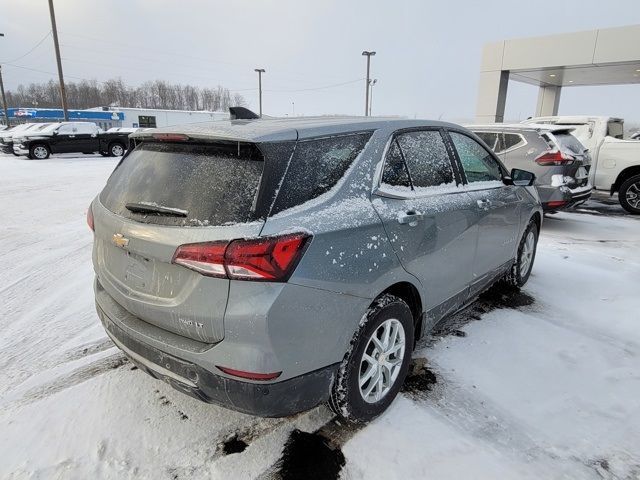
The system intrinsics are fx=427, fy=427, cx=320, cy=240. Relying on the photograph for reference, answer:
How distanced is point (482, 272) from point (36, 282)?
15.1 feet

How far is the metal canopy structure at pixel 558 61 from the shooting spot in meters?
16.6

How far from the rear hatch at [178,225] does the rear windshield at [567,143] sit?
6758 millimetres

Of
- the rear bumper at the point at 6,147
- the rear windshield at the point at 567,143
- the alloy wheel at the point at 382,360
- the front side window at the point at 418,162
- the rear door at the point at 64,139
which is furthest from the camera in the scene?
the rear bumper at the point at 6,147

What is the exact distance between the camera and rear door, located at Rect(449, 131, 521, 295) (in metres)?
3.45

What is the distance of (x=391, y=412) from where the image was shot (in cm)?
265

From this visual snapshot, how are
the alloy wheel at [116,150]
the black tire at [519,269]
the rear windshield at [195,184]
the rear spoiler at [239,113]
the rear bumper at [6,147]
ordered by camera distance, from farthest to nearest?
the alloy wheel at [116,150], the rear bumper at [6,147], the black tire at [519,269], the rear spoiler at [239,113], the rear windshield at [195,184]

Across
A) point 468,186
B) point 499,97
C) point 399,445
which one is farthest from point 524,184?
point 499,97

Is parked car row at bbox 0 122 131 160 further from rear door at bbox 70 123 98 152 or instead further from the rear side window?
the rear side window

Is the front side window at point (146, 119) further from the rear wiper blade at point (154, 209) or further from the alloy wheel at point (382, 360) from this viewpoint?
the alloy wheel at point (382, 360)

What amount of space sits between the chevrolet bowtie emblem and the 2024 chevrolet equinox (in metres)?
0.01

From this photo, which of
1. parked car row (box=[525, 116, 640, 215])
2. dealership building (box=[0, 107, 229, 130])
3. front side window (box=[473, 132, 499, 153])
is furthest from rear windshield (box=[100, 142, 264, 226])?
dealership building (box=[0, 107, 229, 130])

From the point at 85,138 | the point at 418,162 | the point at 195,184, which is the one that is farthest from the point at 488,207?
the point at 85,138

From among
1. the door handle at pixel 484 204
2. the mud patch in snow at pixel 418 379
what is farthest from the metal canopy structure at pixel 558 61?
the mud patch in snow at pixel 418 379

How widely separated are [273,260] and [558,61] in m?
20.5
